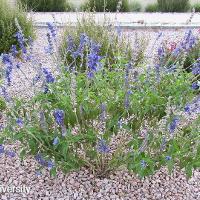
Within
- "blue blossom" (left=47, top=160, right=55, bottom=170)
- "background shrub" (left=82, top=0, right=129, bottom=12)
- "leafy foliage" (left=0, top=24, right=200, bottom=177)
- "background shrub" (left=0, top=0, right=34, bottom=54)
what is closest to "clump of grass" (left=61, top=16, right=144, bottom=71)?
"background shrub" (left=0, top=0, right=34, bottom=54)

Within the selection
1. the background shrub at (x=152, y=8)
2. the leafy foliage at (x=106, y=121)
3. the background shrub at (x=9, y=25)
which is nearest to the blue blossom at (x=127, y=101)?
the leafy foliage at (x=106, y=121)

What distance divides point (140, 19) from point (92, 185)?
6.03 metres

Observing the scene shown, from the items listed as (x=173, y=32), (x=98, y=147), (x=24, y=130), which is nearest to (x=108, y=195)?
(x=98, y=147)

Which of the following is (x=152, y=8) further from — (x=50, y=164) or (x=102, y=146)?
(x=50, y=164)

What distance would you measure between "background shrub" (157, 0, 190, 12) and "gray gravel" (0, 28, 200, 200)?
7010 mm

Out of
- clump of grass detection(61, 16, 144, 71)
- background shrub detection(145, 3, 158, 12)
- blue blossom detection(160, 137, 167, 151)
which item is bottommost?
blue blossom detection(160, 137, 167, 151)

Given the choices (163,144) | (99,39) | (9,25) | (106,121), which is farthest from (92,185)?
(9,25)

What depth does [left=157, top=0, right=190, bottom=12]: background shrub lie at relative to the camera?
32.9 ft

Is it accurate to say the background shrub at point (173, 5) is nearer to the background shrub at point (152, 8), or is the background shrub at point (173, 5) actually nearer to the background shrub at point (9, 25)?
the background shrub at point (152, 8)

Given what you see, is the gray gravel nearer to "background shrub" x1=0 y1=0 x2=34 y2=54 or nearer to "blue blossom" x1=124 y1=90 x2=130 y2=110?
"blue blossom" x1=124 y1=90 x2=130 y2=110

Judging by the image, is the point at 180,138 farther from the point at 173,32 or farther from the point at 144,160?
the point at 173,32

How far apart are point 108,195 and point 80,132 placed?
1.86 feet

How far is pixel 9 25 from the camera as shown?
6.27 metres

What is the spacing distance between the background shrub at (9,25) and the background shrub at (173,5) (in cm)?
443
